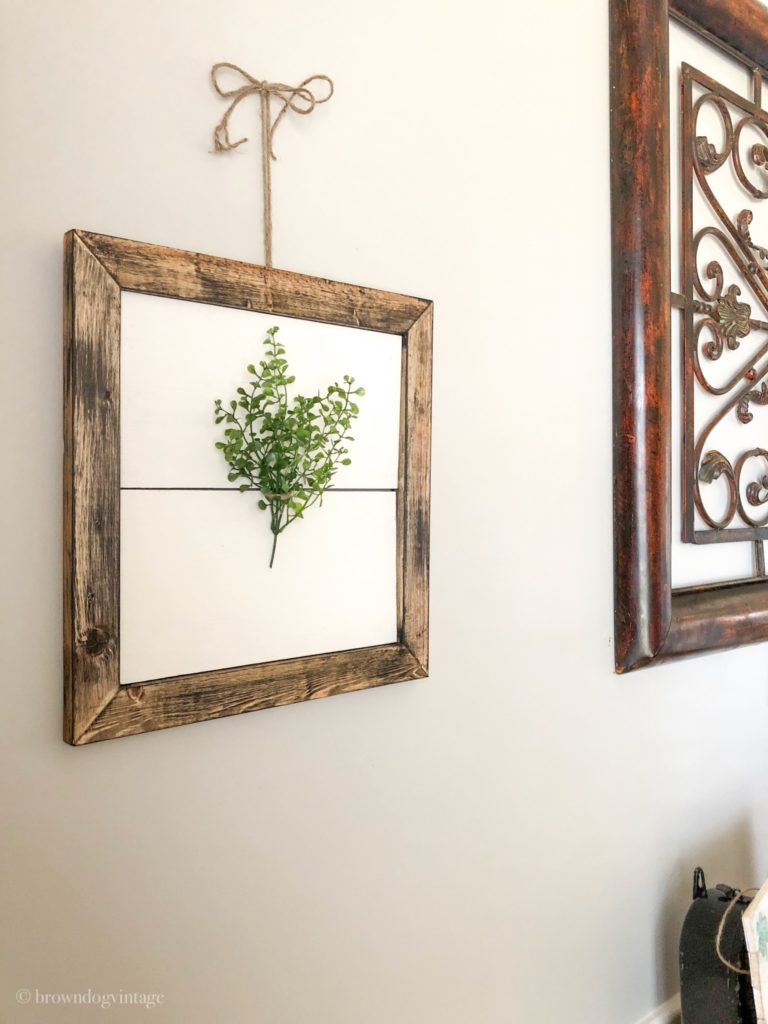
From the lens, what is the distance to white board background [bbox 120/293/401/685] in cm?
78

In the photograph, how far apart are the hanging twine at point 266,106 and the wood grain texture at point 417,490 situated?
0.72 ft

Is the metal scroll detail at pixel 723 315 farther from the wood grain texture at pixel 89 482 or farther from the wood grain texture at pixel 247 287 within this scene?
the wood grain texture at pixel 89 482

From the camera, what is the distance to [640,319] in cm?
125

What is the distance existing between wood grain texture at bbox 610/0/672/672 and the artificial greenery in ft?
1.89

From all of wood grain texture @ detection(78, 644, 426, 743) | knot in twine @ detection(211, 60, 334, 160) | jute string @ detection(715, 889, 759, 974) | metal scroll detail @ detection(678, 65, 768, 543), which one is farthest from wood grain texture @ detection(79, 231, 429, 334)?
jute string @ detection(715, 889, 759, 974)

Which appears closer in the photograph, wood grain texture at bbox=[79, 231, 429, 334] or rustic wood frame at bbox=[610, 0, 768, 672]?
wood grain texture at bbox=[79, 231, 429, 334]

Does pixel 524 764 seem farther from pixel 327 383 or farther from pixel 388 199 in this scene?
pixel 388 199

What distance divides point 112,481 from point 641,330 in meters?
0.86

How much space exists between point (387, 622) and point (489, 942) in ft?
1.68

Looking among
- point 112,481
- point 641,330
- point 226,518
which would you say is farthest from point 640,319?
point 112,481

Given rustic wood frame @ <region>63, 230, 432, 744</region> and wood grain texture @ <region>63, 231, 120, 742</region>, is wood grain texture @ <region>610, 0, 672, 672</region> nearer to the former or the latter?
rustic wood frame @ <region>63, 230, 432, 744</region>

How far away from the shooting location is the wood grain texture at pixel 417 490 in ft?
3.24

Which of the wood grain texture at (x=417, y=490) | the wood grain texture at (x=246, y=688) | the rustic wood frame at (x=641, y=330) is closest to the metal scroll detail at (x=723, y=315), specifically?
the rustic wood frame at (x=641, y=330)

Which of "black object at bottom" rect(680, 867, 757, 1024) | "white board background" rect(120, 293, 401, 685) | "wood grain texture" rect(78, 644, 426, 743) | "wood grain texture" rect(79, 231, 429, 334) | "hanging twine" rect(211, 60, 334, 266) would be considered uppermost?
"hanging twine" rect(211, 60, 334, 266)
